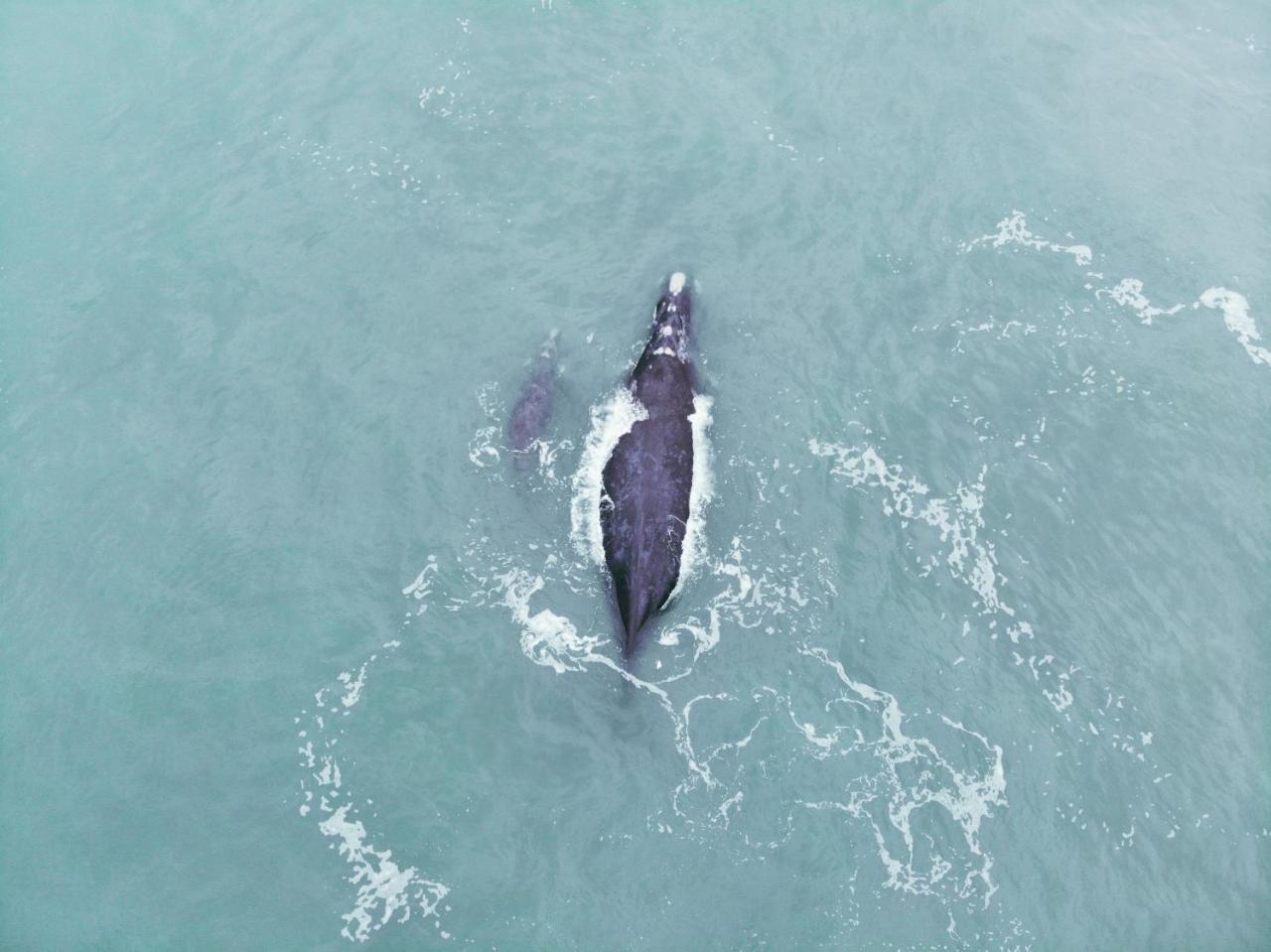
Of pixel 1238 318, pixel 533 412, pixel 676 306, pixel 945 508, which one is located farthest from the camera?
pixel 676 306

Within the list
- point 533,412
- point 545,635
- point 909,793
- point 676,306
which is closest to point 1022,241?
point 676,306

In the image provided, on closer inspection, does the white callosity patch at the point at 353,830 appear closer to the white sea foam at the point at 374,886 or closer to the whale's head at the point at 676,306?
the white sea foam at the point at 374,886

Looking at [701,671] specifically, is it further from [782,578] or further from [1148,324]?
[1148,324]

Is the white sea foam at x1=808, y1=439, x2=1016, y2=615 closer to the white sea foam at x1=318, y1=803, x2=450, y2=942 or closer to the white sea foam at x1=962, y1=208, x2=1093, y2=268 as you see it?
the white sea foam at x1=962, y1=208, x2=1093, y2=268

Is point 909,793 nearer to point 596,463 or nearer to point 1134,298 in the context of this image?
point 596,463

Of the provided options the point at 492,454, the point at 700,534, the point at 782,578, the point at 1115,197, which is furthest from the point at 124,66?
the point at 1115,197

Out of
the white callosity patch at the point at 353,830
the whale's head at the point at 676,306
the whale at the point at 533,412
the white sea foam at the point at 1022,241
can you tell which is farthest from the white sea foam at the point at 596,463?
the white sea foam at the point at 1022,241
